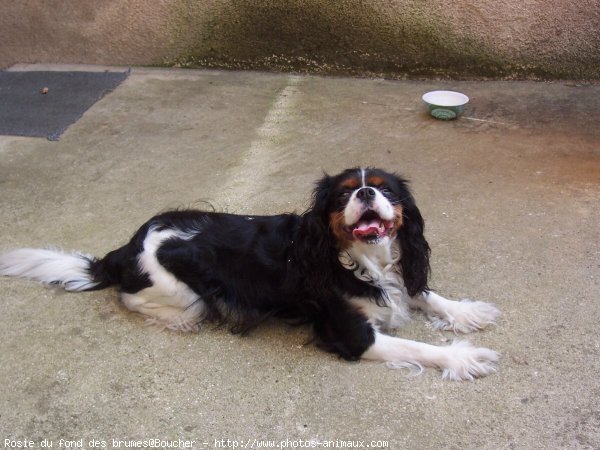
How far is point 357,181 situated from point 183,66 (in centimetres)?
379

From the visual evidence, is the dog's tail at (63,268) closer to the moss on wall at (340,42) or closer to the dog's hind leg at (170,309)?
the dog's hind leg at (170,309)

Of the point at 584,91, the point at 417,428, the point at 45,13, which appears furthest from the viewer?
the point at 45,13

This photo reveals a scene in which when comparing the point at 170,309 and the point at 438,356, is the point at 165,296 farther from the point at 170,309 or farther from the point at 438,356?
the point at 438,356

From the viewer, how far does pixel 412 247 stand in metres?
Result: 2.49

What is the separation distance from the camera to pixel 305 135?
443cm

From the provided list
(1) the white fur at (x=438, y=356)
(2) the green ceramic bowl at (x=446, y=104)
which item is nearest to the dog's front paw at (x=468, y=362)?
(1) the white fur at (x=438, y=356)

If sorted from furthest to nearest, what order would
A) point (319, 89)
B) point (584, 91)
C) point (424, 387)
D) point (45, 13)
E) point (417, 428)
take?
point (45, 13), point (319, 89), point (584, 91), point (424, 387), point (417, 428)

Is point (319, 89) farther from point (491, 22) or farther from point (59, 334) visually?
point (59, 334)

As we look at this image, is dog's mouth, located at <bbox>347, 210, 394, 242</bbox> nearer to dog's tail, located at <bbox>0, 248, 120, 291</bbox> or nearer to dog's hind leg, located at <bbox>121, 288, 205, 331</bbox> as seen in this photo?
dog's hind leg, located at <bbox>121, 288, 205, 331</bbox>

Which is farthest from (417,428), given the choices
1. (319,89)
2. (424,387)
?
(319,89)

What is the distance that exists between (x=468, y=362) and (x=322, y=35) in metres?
3.71

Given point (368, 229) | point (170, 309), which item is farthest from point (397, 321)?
point (170, 309)

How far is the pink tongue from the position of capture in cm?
232

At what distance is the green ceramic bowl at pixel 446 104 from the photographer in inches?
176
